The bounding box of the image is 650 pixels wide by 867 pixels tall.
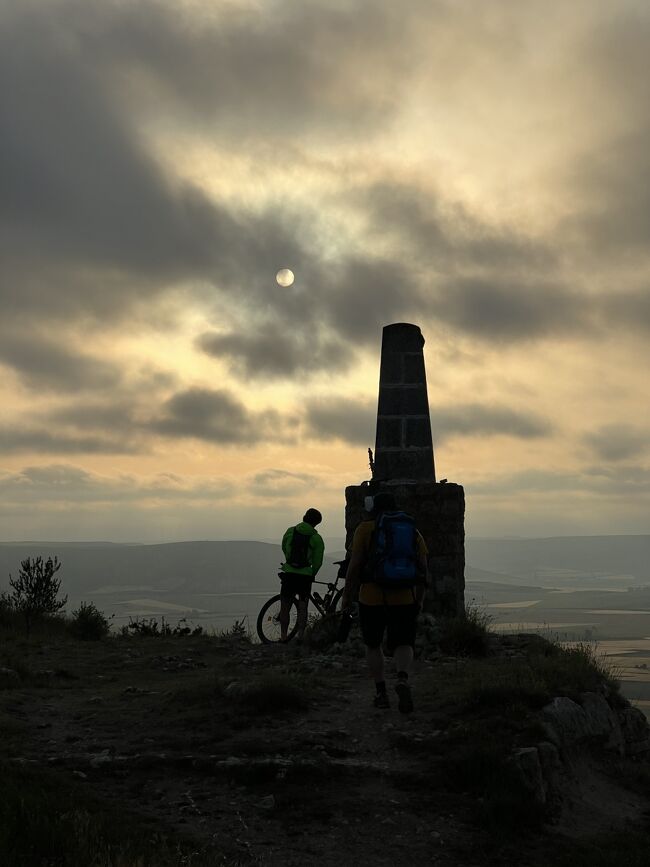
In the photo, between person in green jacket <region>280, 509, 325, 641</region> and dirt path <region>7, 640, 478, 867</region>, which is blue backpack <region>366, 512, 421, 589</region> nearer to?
dirt path <region>7, 640, 478, 867</region>

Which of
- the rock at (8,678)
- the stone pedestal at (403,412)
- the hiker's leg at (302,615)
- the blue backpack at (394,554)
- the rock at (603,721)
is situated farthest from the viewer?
the stone pedestal at (403,412)

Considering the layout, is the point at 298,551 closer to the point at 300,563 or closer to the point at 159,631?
the point at 300,563

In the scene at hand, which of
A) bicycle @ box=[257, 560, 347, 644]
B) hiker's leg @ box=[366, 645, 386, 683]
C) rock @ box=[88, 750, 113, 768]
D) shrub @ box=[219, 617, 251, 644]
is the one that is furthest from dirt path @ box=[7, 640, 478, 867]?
shrub @ box=[219, 617, 251, 644]

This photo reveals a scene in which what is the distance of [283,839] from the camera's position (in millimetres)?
6816

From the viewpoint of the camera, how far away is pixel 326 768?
26.3ft

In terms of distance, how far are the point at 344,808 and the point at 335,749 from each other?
46.6 inches

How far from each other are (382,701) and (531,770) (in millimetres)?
2151

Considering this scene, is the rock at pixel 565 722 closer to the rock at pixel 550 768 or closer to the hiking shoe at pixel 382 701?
the rock at pixel 550 768

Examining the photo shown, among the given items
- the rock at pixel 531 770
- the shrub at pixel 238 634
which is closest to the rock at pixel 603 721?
the rock at pixel 531 770

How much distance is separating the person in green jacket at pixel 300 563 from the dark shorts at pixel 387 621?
17.6ft

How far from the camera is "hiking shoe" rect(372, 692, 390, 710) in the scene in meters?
9.76

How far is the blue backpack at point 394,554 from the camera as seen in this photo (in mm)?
9359

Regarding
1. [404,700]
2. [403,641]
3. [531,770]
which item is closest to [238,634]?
[403,641]

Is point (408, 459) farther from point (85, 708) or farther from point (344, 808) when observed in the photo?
point (344, 808)
